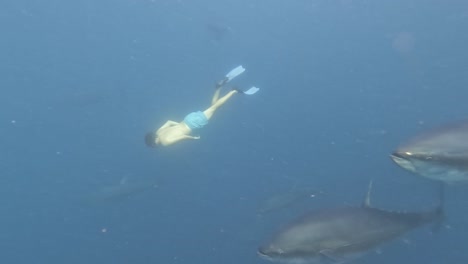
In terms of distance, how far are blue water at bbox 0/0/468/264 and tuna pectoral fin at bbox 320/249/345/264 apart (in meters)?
8.38

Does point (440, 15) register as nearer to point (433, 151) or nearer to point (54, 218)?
point (433, 151)

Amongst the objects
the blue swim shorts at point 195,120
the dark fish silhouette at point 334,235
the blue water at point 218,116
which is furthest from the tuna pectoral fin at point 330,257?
the blue water at point 218,116

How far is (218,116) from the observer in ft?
70.3

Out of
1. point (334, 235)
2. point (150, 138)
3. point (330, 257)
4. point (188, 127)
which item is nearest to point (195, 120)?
point (188, 127)

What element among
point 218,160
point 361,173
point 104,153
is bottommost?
point 361,173

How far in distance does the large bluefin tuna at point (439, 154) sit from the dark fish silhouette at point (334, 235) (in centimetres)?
130

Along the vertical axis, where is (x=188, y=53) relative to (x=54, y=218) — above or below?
above

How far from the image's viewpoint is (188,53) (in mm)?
24734

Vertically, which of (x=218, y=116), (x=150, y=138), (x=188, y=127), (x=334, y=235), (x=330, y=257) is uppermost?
(x=218, y=116)

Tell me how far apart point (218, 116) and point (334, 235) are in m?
13.4

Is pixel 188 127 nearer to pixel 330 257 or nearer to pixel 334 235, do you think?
pixel 334 235

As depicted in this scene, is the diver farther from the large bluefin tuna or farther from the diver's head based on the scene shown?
the large bluefin tuna

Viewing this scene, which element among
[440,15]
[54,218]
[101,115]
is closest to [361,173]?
[440,15]

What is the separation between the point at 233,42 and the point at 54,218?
1037cm
